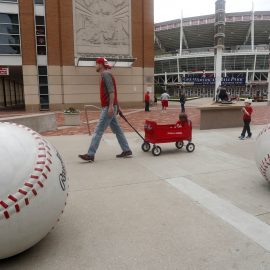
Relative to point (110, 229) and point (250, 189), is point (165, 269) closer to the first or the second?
point (110, 229)

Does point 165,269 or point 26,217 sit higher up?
point 26,217

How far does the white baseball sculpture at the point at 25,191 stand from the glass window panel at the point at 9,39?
2471cm

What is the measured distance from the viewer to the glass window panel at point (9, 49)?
25.0m

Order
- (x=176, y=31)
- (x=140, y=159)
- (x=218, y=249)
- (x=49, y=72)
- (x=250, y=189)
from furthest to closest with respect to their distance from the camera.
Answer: (x=176, y=31), (x=49, y=72), (x=140, y=159), (x=250, y=189), (x=218, y=249)

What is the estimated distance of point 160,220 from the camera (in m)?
3.68

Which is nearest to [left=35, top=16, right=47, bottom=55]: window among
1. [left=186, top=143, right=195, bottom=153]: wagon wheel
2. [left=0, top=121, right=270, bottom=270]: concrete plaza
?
[left=186, top=143, right=195, bottom=153]: wagon wheel

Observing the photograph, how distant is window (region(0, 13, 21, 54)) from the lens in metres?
24.8

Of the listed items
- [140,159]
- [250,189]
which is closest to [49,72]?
[140,159]

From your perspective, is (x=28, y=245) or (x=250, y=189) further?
(x=250, y=189)

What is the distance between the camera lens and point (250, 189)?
189 inches

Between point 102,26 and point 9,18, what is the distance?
7224 mm

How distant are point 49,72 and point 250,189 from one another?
77.3 ft

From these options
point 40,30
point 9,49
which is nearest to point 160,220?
point 40,30

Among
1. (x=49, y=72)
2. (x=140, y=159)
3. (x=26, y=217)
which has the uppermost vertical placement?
(x=49, y=72)
